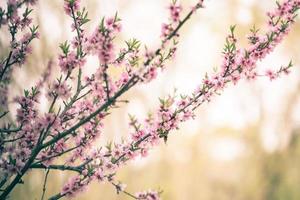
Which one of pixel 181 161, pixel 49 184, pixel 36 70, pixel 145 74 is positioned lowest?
pixel 145 74

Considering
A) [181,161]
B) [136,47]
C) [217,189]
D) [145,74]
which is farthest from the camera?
[217,189]

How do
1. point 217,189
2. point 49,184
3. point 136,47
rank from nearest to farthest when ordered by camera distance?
point 136,47
point 49,184
point 217,189

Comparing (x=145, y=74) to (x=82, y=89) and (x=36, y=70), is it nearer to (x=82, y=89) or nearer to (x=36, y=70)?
(x=82, y=89)

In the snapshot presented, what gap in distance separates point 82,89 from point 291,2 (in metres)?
1.98

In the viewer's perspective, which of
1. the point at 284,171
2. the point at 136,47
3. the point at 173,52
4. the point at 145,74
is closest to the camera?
the point at 145,74

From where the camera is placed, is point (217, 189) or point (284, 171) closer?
point (284, 171)

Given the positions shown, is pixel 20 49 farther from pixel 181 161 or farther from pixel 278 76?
pixel 181 161

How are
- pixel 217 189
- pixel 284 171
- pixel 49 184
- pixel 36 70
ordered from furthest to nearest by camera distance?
pixel 217 189 → pixel 284 171 → pixel 49 184 → pixel 36 70

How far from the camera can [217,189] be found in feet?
64.8

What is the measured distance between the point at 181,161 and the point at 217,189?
124 inches

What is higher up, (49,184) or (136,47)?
(49,184)

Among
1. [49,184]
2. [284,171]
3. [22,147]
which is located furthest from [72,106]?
[284,171]

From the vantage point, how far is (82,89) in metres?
3.72

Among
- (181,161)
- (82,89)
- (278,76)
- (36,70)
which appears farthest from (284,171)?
(82,89)
